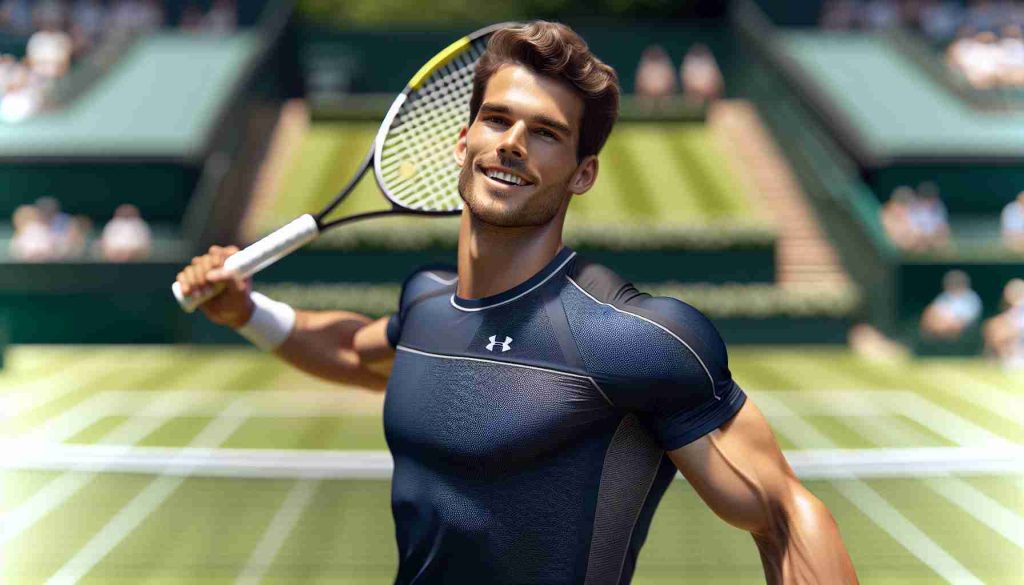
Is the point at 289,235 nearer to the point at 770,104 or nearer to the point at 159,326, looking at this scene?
the point at 159,326

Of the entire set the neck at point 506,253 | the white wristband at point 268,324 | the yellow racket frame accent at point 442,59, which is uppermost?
the yellow racket frame accent at point 442,59

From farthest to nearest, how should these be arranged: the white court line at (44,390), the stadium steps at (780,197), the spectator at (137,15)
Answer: the spectator at (137,15), the stadium steps at (780,197), the white court line at (44,390)

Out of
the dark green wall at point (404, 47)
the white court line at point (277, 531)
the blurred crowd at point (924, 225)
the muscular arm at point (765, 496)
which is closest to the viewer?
the muscular arm at point (765, 496)

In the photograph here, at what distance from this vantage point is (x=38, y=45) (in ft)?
82.3

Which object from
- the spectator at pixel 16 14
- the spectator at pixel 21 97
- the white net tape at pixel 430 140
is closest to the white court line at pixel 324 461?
the white net tape at pixel 430 140

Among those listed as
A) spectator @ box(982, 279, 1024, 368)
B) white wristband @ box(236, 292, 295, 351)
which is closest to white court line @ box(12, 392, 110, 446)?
white wristband @ box(236, 292, 295, 351)

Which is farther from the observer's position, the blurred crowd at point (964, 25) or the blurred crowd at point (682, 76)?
the blurred crowd at point (682, 76)

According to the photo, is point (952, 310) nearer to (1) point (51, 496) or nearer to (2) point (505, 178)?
(1) point (51, 496)

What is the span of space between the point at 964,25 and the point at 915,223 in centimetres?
1303

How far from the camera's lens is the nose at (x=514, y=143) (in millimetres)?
2951

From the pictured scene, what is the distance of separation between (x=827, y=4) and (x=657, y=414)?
101ft

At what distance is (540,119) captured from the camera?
2.99 meters

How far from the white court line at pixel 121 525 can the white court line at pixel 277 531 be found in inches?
39.0

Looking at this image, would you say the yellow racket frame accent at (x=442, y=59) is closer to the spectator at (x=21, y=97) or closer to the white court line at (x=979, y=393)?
the white court line at (x=979, y=393)
